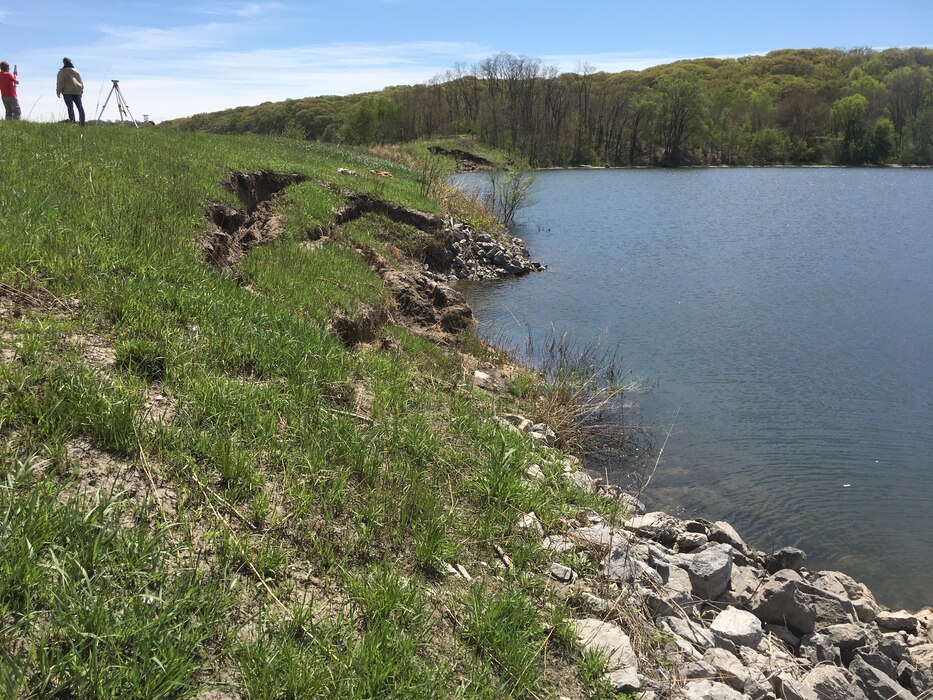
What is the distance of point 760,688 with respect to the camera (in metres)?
4.95

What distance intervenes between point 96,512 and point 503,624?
2.43m

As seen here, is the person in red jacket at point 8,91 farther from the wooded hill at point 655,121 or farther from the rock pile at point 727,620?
the wooded hill at point 655,121

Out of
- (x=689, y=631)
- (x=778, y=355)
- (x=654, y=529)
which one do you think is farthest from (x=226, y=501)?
(x=778, y=355)

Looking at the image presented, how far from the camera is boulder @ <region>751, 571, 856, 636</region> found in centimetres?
671

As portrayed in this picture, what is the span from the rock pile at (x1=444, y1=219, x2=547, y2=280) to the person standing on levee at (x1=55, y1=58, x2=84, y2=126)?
11.7 meters

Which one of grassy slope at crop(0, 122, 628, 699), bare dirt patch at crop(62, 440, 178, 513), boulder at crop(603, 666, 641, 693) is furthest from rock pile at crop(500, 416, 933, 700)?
bare dirt patch at crop(62, 440, 178, 513)

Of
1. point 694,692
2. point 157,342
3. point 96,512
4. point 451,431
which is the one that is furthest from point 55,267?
point 694,692

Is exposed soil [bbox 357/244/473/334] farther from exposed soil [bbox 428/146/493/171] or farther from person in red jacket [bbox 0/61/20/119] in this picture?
exposed soil [bbox 428/146/493/171]

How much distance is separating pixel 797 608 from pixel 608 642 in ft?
10.8

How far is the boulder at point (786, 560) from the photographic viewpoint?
816 centimetres

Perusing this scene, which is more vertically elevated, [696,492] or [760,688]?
[760,688]

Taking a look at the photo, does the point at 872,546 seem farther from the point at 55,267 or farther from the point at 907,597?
the point at 55,267

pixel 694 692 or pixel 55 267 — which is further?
pixel 55 267

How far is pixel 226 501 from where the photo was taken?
4.33 metres
